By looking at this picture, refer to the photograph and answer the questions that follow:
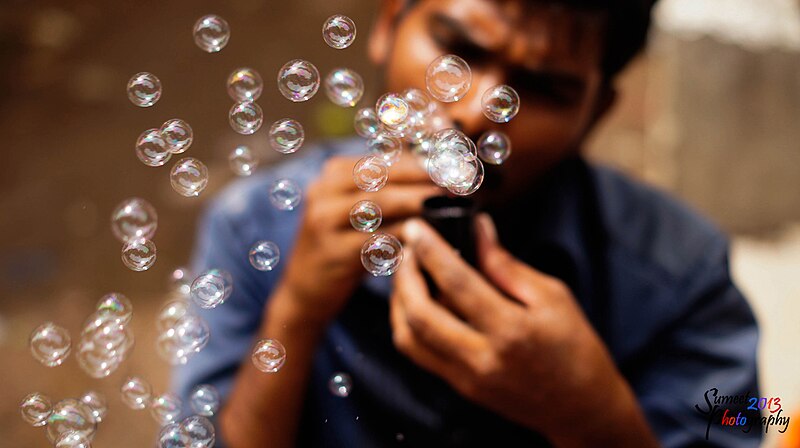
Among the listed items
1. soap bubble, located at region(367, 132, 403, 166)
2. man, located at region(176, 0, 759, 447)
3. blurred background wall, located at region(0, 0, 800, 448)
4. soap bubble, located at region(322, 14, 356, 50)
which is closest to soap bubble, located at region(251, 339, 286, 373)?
man, located at region(176, 0, 759, 447)

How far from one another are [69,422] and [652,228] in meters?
0.73

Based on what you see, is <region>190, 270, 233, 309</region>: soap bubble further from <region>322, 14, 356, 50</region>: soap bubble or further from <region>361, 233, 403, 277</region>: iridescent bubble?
<region>322, 14, 356, 50</region>: soap bubble

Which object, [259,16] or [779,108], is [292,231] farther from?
[779,108]

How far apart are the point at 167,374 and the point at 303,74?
2.15 ft

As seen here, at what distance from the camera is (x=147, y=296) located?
119 cm

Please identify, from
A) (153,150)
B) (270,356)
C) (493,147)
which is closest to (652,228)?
(493,147)

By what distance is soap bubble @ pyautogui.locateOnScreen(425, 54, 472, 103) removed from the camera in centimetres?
61

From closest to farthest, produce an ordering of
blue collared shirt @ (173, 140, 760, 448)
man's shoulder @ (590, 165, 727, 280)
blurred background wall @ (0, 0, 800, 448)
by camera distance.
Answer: blue collared shirt @ (173, 140, 760, 448), man's shoulder @ (590, 165, 727, 280), blurred background wall @ (0, 0, 800, 448)

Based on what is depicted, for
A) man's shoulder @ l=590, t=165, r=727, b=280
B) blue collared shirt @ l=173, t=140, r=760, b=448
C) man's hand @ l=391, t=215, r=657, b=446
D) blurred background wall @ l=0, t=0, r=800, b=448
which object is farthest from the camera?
blurred background wall @ l=0, t=0, r=800, b=448

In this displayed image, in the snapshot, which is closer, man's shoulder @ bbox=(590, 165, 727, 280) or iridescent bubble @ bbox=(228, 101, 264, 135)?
iridescent bubble @ bbox=(228, 101, 264, 135)

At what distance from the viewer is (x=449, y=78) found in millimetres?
607

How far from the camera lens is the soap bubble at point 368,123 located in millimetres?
665

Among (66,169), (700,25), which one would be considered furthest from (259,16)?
(700,25)

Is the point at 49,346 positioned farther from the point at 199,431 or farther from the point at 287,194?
the point at 287,194
